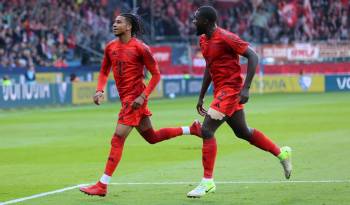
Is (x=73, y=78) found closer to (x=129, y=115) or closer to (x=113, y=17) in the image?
(x=113, y=17)

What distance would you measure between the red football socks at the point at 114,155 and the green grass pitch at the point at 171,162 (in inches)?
13.7

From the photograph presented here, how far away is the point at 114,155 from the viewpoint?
37.0 feet

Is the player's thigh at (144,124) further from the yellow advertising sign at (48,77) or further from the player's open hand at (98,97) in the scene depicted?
the yellow advertising sign at (48,77)

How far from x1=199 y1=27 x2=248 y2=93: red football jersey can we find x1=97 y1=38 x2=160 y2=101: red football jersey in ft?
2.45

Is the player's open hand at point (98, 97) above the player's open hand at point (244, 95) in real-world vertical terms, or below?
below

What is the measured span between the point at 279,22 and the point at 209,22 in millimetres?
42972

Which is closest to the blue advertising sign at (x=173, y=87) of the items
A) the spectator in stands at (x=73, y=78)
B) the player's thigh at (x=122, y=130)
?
the spectator in stands at (x=73, y=78)

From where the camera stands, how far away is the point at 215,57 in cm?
1121

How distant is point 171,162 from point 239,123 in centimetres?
439

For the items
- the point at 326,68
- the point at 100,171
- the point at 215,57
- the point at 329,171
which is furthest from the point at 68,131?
the point at 326,68

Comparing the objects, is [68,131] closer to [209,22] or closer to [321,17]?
[209,22]

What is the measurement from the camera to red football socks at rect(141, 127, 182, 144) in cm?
1221

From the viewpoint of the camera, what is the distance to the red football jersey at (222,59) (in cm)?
1112

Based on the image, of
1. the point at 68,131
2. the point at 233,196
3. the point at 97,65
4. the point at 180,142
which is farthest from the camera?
the point at 97,65
